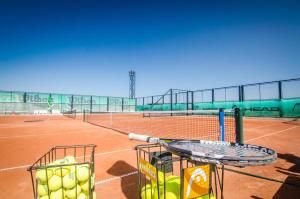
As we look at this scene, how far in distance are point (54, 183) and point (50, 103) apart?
3604 centimetres

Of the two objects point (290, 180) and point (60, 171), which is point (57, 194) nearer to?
point (60, 171)

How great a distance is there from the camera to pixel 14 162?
520 centimetres

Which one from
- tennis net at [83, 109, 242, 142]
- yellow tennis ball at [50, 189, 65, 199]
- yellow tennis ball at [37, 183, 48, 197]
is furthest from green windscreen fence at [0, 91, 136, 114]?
yellow tennis ball at [50, 189, 65, 199]

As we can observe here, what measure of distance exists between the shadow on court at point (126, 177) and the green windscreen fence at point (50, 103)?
3254 centimetres

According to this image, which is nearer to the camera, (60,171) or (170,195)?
(170,195)

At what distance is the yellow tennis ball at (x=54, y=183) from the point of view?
7.62 ft

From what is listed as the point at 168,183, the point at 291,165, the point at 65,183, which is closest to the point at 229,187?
the point at 168,183

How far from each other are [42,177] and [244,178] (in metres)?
3.84

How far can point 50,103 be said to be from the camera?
34.1 metres

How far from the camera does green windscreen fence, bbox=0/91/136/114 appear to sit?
108 feet

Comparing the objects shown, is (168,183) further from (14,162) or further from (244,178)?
(14,162)

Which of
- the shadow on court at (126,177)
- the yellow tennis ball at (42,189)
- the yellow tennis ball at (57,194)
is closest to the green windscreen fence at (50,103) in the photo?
the shadow on court at (126,177)

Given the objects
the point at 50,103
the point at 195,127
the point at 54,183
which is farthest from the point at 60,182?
the point at 50,103

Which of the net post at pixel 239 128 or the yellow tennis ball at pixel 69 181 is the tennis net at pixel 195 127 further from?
the yellow tennis ball at pixel 69 181
